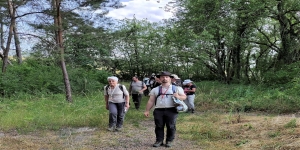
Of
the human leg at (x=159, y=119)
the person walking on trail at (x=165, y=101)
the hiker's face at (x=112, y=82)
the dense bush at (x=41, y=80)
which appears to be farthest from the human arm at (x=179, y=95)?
the dense bush at (x=41, y=80)

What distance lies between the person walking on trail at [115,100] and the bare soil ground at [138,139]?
33 cm

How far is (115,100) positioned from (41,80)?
11557mm

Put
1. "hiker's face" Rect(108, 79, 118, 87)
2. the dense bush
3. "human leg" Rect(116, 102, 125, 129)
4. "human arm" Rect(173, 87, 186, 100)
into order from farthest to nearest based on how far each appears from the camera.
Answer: the dense bush < "human leg" Rect(116, 102, 125, 129) < "hiker's face" Rect(108, 79, 118, 87) < "human arm" Rect(173, 87, 186, 100)

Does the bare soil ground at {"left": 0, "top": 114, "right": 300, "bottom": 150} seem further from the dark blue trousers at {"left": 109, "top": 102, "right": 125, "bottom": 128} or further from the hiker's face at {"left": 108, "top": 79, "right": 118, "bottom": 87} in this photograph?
the hiker's face at {"left": 108, "top": 79, "right": 118, "bottom": 87}

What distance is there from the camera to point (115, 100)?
777 centimetres

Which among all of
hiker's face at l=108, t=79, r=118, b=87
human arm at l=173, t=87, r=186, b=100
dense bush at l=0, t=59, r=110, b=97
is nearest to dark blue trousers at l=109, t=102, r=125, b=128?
hiker's face at l=108, t=79, r=118, b=87

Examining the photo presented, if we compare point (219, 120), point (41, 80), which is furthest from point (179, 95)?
point (41, 80)

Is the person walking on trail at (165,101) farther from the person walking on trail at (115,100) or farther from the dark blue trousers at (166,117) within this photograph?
the person walking on trail at (115,100)

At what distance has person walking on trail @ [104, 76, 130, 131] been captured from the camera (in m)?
7.77

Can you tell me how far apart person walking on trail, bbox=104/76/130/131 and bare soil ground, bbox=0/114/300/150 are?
1.08 ft

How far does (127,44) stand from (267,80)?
16.1 meters

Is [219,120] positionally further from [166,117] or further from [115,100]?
[166,117]

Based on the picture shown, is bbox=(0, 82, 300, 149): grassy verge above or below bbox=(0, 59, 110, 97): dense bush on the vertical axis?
below

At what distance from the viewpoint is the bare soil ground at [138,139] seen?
609 cm
